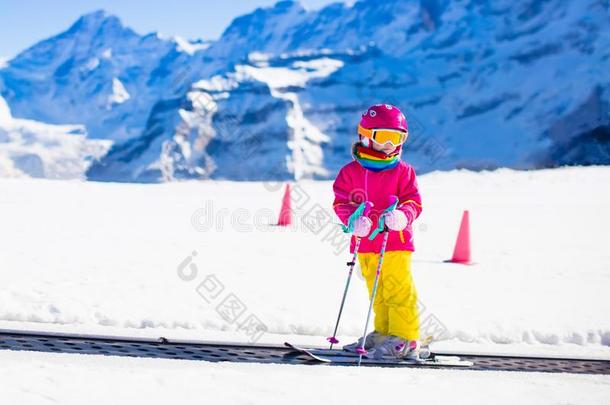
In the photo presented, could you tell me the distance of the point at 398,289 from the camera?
4.88 metres

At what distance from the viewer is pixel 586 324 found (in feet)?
20.6

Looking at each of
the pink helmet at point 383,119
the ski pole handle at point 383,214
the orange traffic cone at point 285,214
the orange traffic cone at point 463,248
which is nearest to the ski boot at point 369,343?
A: the ski pole handle at point 383,214

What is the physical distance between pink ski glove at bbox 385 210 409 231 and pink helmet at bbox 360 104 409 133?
2.11 feet

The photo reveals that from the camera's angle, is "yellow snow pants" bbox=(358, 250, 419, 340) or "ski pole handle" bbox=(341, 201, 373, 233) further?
"yellow snow pants" bbox=(358, 250, 419, 340)

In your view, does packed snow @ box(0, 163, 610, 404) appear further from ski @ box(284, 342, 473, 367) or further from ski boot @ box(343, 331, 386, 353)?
ski boot @ box(343, 331, 386, 353)

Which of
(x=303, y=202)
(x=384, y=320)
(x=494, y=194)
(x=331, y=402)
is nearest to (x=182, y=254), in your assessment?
(x=384, y=320)

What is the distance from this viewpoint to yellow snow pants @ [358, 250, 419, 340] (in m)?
4.86

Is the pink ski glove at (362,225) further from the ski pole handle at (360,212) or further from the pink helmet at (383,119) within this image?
the pink helmet at (383,119)

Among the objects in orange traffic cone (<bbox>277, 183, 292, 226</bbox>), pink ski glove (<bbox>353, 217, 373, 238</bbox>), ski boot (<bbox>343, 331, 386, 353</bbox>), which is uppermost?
orange traffic cone (<bbox>277, 183, 292, 226</bbox>)

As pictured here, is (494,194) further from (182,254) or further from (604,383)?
(604,383)

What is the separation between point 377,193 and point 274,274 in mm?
3423

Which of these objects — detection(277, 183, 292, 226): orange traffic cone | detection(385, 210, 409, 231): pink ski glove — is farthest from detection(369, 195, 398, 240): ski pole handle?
detection(277, 183, 292, 226): orange traffic cone

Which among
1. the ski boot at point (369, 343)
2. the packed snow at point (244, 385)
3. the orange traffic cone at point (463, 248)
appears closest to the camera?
the packed snow at point (244, 385)

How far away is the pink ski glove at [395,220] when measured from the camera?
457 centimetres
